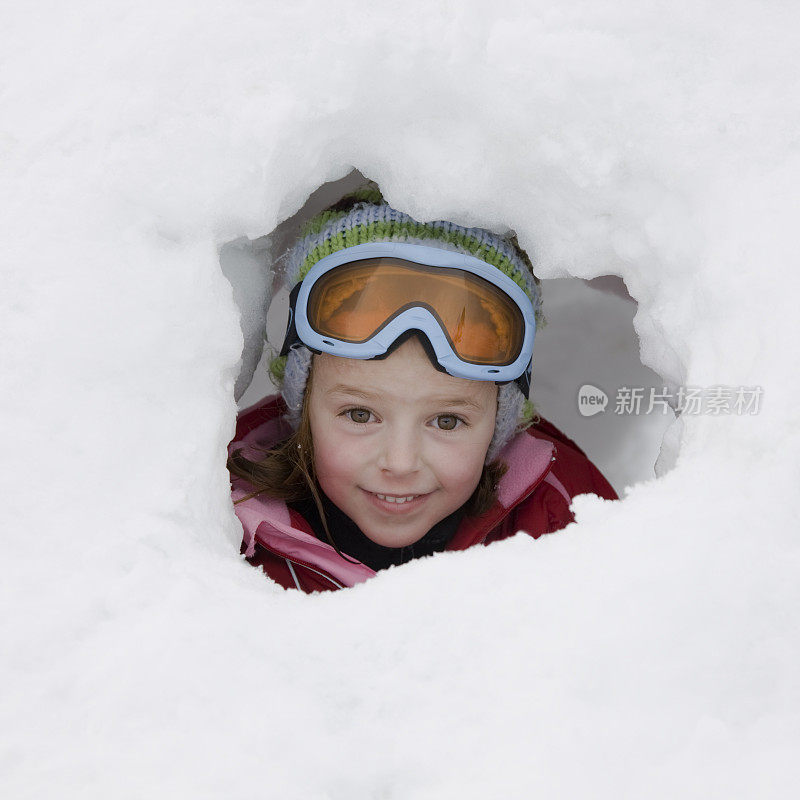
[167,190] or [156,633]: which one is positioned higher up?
[167,190]

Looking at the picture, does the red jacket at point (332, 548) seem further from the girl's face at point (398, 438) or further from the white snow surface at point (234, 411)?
the white snow surface at point (234, 411)

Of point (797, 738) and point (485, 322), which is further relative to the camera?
point (485, 322)

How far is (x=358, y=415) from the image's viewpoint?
179 cm

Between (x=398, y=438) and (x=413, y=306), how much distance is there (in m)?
0.29

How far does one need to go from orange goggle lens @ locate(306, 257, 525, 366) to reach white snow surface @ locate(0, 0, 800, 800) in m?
0.23

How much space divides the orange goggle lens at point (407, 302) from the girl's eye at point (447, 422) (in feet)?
0.53

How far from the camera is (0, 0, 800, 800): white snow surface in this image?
0.92m

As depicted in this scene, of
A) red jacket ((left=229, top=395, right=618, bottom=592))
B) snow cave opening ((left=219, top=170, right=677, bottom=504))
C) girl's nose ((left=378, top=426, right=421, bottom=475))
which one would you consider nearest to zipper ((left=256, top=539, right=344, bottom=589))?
red jacket ((left=229, top=395, right=618, bottom=592))

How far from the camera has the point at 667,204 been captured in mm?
1302

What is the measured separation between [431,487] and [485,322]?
15.9 inches

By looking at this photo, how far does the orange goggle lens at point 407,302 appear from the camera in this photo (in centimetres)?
171

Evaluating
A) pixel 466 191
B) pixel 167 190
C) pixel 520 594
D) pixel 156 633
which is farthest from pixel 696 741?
pixel 167 190

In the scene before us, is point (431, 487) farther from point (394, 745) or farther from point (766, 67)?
point (766, 67)

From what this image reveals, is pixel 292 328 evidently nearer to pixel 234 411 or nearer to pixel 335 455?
pixel 335 455
